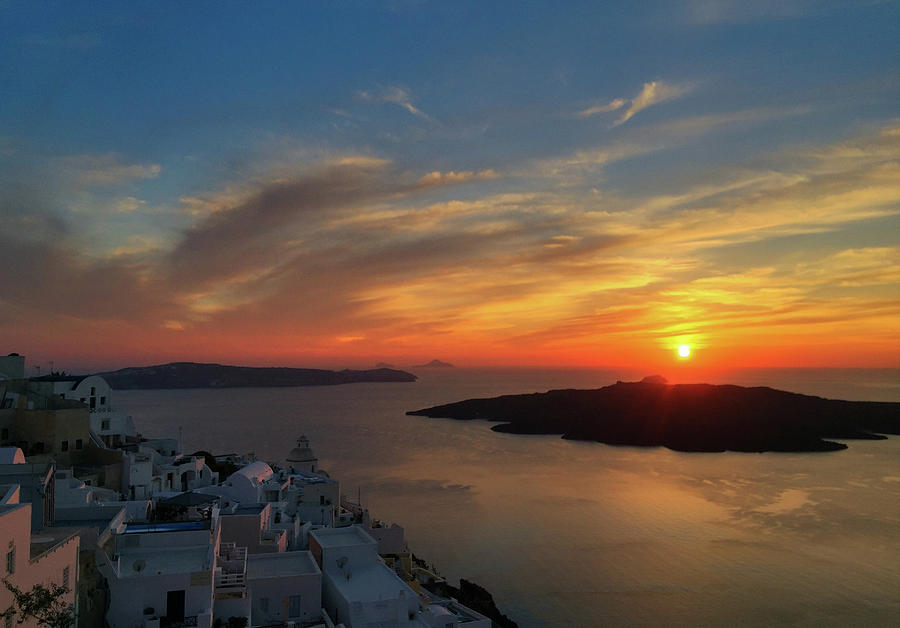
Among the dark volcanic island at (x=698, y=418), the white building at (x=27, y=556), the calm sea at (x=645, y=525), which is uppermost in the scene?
the white building at (x=27, y=556)

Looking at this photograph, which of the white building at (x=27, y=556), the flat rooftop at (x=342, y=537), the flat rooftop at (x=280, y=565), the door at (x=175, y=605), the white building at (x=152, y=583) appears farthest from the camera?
the flat rooftop at (x=342, y=537)

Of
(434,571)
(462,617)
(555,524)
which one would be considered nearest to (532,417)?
(555,524)

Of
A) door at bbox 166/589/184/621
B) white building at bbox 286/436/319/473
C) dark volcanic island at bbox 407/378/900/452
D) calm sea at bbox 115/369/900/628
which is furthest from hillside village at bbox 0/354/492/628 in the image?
dark volcanic island at bbox 407/378/900/452

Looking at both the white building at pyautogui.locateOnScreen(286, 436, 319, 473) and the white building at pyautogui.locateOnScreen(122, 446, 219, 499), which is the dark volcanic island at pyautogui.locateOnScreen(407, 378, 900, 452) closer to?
the white building at pyautogui.locateOnScreen(286, 436, 319, 473)

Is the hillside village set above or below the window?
above

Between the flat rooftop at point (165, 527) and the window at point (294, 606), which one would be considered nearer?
the flat rooftop at point (165, 527)

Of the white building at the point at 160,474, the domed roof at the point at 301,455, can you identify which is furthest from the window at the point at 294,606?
the domed roof at the point at 301,455

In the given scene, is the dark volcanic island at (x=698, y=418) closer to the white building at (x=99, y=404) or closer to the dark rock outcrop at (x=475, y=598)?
the dark rock outcrop at (x=475, y=598)
